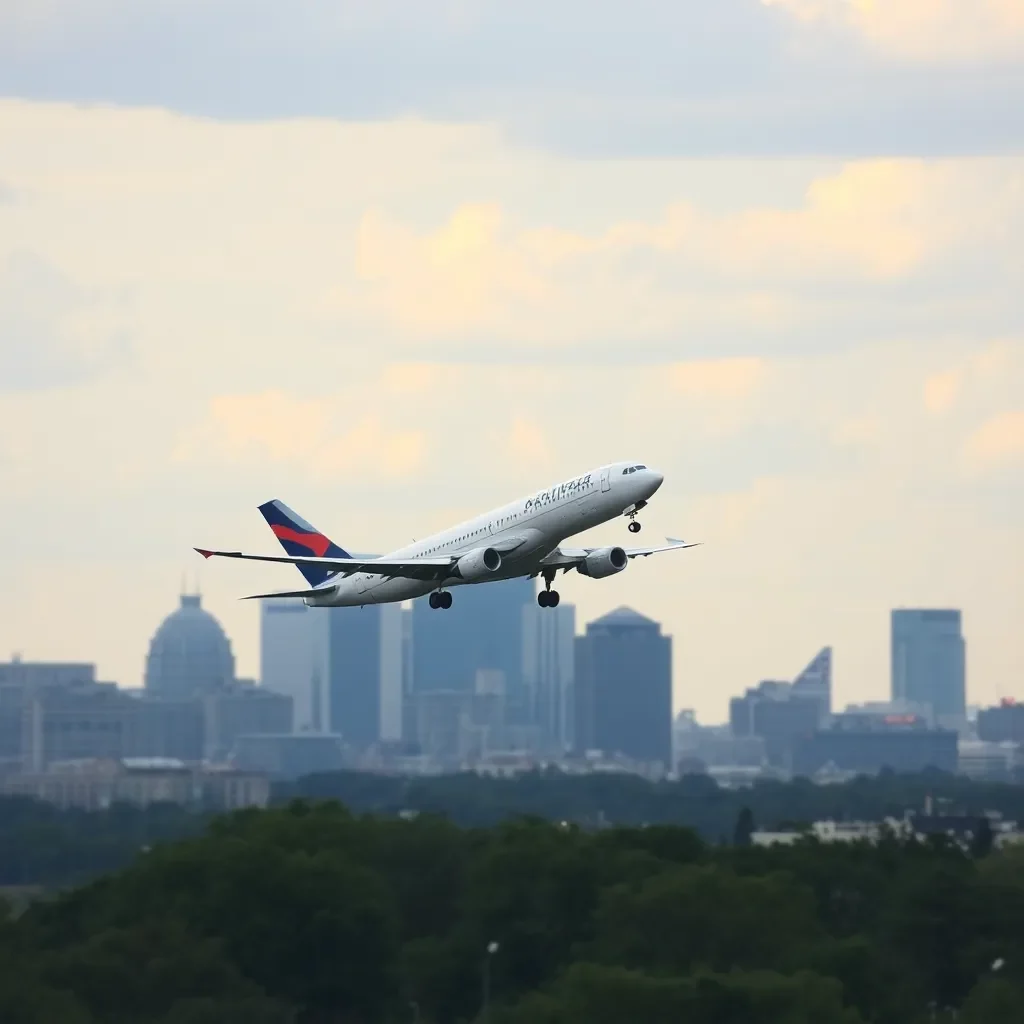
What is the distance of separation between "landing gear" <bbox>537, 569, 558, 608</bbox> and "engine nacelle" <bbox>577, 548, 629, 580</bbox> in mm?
1461

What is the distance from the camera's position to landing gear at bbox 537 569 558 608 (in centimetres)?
9231

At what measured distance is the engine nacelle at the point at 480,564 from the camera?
297ft

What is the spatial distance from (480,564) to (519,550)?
1.40 m

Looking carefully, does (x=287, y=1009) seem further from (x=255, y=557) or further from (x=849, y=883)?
(x=849, y=883)

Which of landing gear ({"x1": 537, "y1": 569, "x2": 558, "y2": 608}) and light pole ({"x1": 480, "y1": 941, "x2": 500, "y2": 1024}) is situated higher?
landing gear ({"x1": 537, "y1": 569, "x2": 558, "y2": 608})

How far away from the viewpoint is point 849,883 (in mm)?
138250

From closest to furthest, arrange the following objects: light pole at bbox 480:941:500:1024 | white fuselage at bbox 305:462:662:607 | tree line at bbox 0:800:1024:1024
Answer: white fuselage at bbox 305:462:662:607
tree line at bbox 0:800:1024:1024
light pole at bbox 480:941:500:1024

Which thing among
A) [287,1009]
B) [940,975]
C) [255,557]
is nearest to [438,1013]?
[287,1009]

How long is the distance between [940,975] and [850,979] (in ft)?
68.4

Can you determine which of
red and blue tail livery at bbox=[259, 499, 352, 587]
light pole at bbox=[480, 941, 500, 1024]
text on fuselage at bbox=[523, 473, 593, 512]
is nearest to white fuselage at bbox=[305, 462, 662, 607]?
text on fuselage at bbox=[523, 473, 593, 512]

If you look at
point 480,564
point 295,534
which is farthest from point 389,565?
point 295,534

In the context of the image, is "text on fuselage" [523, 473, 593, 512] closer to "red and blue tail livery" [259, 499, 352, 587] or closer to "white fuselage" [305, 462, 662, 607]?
"white fuselage" [305, 462, 662, 607]

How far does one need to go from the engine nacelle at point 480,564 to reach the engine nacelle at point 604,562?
3196 mm

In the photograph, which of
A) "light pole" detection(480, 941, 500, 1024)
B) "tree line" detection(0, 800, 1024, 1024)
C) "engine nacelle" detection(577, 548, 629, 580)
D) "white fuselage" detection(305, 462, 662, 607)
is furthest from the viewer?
"light pole" detection(480, 941, 500, 1024)
